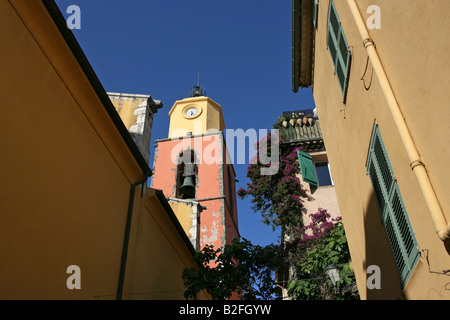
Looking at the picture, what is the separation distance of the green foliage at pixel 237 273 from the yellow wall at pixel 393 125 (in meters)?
1.71

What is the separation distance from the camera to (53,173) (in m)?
4.79

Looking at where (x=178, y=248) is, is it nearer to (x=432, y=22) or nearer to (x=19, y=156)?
(x=19, y=156)

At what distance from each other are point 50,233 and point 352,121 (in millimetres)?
4627

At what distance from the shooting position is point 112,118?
249 inches

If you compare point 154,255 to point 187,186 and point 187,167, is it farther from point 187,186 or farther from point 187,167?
point 187,167

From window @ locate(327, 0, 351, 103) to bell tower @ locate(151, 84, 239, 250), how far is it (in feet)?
40.7

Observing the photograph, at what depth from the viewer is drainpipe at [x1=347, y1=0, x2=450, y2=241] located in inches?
140

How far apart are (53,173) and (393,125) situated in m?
3.82

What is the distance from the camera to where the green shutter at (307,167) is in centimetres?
1353

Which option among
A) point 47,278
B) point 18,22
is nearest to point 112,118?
point 18,22

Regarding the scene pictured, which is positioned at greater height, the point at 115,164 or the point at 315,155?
the point at 315,155

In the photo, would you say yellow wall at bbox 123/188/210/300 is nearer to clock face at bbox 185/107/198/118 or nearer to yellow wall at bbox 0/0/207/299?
yellow wall at bbox 0/0/207/299
